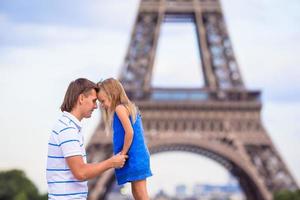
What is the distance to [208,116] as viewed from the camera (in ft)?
156

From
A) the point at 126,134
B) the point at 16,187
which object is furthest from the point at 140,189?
the point at 16,187

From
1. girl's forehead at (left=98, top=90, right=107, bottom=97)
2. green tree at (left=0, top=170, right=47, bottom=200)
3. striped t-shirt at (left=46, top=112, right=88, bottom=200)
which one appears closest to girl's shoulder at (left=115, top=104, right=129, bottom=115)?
girl's forehead at (left=98, top=90, right=107, bottom=97)

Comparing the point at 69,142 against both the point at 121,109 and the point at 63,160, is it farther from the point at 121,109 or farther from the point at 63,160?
the point at 121,109

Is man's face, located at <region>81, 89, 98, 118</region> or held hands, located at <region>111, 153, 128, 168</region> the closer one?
held hands, located at <region>111, 153, 128, 168</region>

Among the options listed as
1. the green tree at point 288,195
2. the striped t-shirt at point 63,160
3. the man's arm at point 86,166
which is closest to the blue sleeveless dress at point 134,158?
the man's arm at point 86,166

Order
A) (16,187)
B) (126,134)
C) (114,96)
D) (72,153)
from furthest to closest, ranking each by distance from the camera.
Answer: (16,187), (114,96), (126,134), (72,153)

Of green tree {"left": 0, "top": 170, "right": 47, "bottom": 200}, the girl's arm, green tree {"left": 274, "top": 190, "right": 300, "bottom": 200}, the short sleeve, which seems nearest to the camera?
the short sleeve

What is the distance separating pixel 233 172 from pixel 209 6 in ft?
29.9

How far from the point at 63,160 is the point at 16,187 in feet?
138

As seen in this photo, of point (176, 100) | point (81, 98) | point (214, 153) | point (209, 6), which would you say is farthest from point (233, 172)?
point (81, 98)

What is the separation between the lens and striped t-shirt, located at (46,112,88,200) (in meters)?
5.41

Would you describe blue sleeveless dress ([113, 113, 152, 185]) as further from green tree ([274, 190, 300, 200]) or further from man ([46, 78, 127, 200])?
green tree ([274, 190, 300, 200])

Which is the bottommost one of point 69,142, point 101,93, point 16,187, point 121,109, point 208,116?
point 69,142

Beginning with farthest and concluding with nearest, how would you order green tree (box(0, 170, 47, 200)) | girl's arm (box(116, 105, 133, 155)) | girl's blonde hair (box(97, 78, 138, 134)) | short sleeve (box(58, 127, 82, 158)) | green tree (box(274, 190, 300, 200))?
green tree (box(0, 170, 47, 200)) < green tree (box(274, 190, 300, 200)) < girl's blonde hair (box(97, 78, 138, 134)) < girl's arm (box(116, 105, 133, 155)) < short sleeve (box(58, 127, 82, 158))
